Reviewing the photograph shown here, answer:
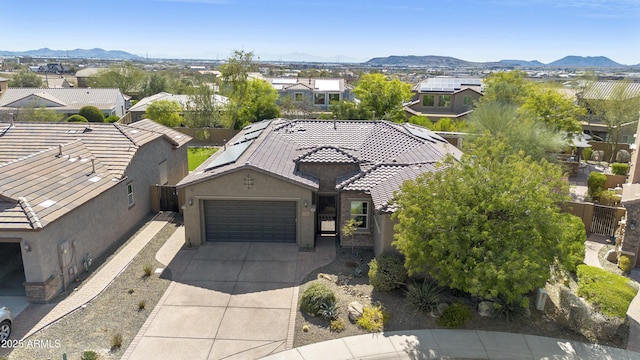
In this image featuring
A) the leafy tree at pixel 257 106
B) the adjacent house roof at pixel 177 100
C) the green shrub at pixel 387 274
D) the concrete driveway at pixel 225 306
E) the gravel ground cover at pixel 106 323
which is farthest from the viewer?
the adjacent house roof at pixel 177 100

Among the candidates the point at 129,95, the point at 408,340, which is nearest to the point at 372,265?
the point at 408,340

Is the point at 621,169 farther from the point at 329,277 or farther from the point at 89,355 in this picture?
the point at 89,355

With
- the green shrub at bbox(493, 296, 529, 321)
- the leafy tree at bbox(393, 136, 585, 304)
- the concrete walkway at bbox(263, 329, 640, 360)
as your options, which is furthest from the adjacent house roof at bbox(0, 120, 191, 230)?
the green shrub at bbox(493, 296, 529, 321)

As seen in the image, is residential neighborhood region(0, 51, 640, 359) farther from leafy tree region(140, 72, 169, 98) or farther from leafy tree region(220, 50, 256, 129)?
leafy tree region(140, 72, 169, 98)

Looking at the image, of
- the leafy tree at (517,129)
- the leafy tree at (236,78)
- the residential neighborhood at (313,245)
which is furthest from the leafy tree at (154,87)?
the leafy tree at (517,129)

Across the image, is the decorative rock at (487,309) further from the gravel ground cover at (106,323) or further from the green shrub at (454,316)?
the gravel ground cover at (106,323)
